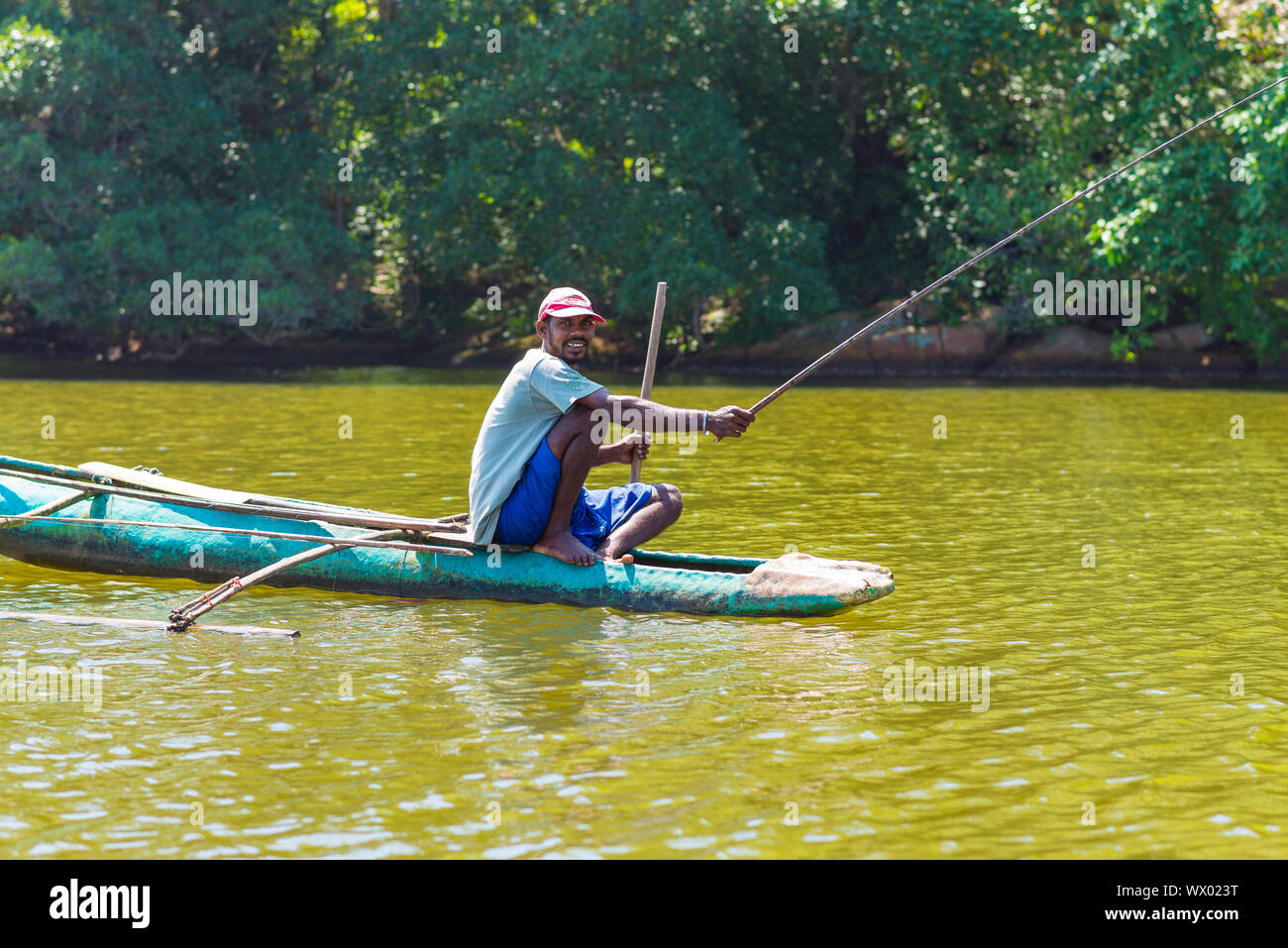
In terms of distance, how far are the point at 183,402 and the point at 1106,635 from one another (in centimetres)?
1605

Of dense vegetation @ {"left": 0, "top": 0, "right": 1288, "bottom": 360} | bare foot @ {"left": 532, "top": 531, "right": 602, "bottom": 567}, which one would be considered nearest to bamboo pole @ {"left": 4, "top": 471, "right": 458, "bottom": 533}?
bare foot @ {"left": 532, "top": 531, "right": 602, "bottom": 567}

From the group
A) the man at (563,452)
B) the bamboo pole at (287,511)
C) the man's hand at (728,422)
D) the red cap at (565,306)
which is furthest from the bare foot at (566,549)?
the red cap at (565,306)

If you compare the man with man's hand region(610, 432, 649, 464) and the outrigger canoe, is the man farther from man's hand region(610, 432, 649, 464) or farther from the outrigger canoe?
the outrigger canoe

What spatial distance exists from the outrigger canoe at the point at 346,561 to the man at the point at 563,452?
16 centimetres

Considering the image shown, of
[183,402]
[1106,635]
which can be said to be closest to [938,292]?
[183,402]

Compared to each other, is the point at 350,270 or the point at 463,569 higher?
the point at 350,270

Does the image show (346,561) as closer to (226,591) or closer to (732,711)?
(226,591)

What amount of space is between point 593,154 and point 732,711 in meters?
23.5

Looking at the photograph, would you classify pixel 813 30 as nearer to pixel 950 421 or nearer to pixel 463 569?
pixel 950 421

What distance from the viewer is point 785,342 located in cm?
2845

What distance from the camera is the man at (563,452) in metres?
7.38

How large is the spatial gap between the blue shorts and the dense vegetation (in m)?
17.2

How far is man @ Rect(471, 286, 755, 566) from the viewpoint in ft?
24.2

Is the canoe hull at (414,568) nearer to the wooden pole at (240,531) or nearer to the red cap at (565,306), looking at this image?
the wooden pole at (240,531)
